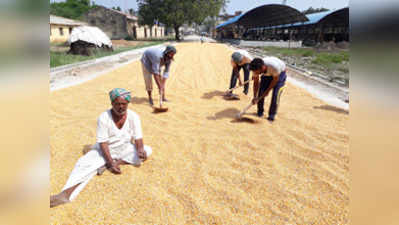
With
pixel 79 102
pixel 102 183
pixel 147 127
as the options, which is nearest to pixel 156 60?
pixel 147 127

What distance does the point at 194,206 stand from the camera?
2.14 m

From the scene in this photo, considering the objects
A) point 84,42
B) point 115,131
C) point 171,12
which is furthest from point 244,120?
point 171,12

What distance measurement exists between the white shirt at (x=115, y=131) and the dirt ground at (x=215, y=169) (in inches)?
12.5

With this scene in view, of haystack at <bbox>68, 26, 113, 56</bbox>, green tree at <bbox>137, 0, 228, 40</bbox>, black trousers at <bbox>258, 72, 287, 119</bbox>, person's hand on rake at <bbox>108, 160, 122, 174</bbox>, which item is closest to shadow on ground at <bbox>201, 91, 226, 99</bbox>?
black trousers at <bbox>258, 72, 287, 119</bbox>

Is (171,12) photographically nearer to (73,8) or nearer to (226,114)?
(226,114)

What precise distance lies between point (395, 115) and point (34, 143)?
37.8 inches

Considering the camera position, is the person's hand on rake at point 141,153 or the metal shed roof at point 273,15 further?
the metal shed roof at point 273,15

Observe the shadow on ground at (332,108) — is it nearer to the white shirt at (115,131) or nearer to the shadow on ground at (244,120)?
the shadow on ground at (244,120)

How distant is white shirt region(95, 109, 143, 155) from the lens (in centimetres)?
239

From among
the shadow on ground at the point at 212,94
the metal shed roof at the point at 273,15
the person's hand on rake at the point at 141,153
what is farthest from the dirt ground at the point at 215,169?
the metal shed roof at the point at 273,15

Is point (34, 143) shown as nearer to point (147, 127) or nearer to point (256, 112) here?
point (147, 127)

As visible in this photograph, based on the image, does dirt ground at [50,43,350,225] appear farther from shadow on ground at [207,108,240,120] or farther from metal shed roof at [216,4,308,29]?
metal shed roof at [216,4,308,29]

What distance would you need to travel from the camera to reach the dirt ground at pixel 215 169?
6.79ft

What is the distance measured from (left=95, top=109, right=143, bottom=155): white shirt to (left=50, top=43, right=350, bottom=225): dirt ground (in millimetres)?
317
